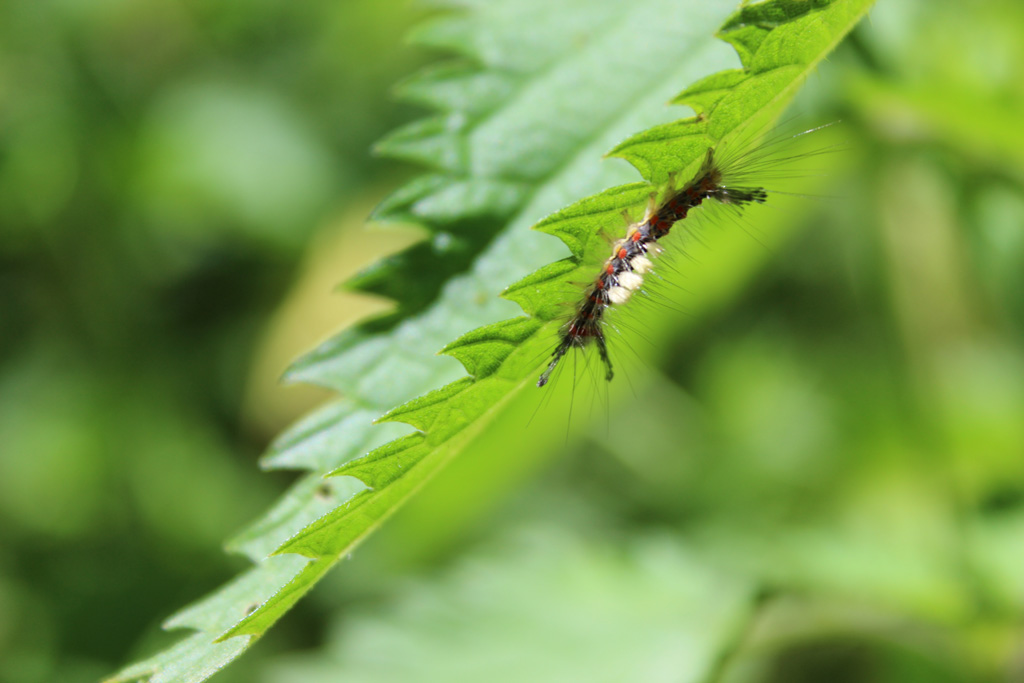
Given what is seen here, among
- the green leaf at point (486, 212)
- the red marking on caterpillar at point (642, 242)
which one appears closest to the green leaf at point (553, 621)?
the red marking on caterpillar at point (642, 242)

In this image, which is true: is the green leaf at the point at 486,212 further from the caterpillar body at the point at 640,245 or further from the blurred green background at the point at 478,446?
the blurred green background at the point at 478,446

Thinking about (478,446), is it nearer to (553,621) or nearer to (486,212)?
(553,621)

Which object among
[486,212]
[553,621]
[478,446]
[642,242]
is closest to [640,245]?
[642,242]

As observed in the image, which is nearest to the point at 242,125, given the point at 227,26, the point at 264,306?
the point at 227,26

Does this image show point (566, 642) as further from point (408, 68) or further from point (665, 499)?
point (408, 68)

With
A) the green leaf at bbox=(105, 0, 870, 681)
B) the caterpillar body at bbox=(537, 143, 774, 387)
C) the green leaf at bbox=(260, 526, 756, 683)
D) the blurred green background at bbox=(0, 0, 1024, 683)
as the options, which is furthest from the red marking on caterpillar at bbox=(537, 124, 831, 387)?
the green leaf at bbox=(260, 526, 756, 683)

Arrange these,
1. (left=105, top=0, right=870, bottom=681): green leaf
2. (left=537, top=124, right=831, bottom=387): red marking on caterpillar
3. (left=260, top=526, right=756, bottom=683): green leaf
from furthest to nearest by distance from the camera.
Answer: (left=260, top=526, right=756, bottom=683): green leaf, (left=537, top=124, right=831, bottom=387): red marking on caterpillar, (left=105, top=0, right=870, bottom=681): green leaf

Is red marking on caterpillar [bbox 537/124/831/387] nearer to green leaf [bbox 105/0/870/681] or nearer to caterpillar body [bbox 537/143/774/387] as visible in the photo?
caterpillar body [bbox 537/143/774/387]
